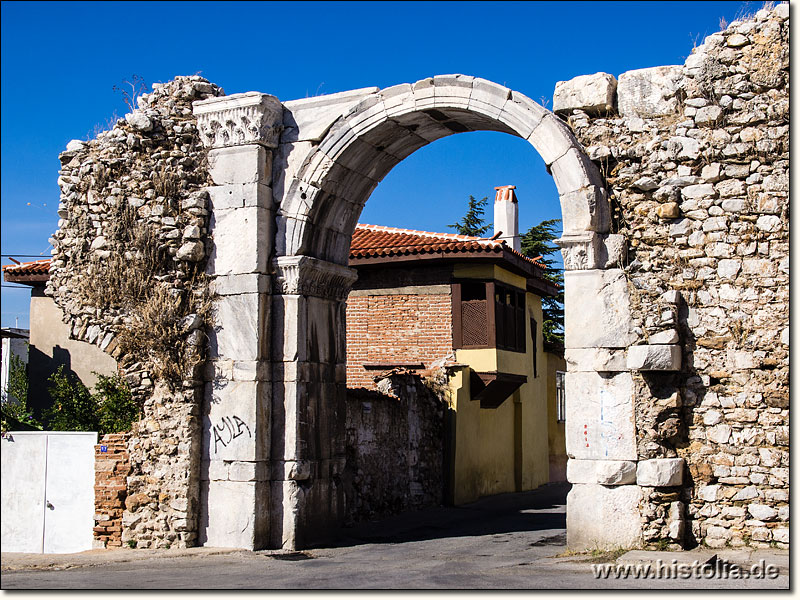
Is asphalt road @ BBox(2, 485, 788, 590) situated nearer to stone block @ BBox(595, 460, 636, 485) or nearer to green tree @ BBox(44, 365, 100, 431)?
stone block @ BBox(595, 460, 636, 485)

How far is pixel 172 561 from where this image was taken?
30.5 feet

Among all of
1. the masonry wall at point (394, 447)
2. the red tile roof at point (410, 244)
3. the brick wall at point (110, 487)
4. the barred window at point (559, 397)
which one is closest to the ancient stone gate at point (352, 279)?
the brick wall at point (110, 487)

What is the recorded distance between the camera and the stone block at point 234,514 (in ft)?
32.3

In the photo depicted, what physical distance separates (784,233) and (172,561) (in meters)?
6.69

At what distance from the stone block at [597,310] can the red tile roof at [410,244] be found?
8.39m

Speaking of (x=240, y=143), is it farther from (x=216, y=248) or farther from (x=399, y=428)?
(x=399, y=428)

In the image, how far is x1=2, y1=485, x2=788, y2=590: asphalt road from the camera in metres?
7.66

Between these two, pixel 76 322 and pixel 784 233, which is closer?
pixel 784 233

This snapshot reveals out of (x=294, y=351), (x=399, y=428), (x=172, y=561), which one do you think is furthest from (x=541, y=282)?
(x=172, y=561)

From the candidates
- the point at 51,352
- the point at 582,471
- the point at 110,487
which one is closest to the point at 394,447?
the point at 110,487

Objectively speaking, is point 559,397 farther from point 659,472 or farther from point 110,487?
point 659,472

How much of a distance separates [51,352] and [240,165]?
1119cm

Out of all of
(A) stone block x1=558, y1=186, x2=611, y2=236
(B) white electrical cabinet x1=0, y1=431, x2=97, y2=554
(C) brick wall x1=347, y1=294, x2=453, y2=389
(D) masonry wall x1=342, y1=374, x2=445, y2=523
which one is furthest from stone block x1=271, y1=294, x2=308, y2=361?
(C) brick wall x1=347, y1=294, x2=453, y2=389

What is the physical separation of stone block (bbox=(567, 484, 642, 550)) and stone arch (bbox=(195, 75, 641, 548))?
307 cm
